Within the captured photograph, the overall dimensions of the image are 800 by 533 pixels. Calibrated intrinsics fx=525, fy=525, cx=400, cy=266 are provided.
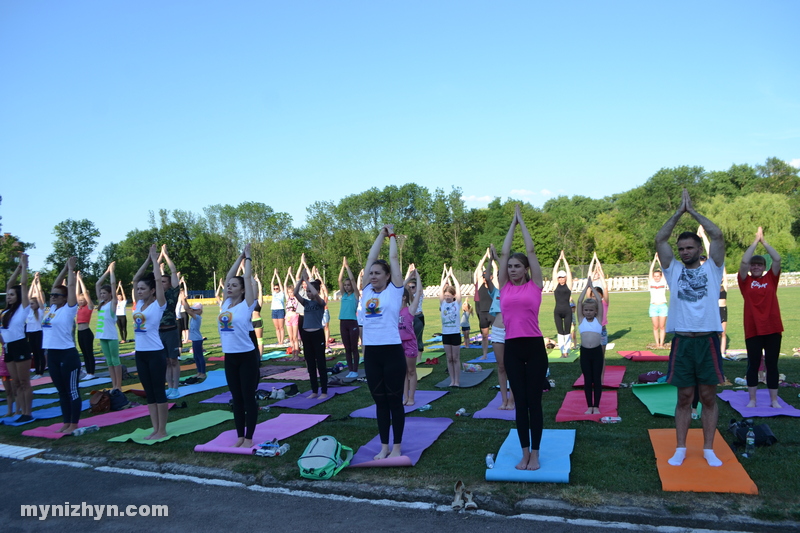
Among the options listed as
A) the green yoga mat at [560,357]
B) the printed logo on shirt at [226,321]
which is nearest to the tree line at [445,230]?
the green yoga mat at [560,357]

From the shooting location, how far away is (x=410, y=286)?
30.7ft

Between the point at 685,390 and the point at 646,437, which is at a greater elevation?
the point at 685,390

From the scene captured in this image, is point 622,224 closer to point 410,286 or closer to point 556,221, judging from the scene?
point 556,221

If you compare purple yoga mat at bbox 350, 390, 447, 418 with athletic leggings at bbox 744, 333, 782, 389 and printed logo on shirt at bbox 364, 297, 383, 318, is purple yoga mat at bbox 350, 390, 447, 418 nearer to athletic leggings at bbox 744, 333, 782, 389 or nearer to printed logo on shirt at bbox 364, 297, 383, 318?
printed logo on shirt at bbox 364, 297, 383, 318

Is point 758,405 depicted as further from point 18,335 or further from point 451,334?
point 18,335

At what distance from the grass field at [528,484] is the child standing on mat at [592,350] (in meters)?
0.46

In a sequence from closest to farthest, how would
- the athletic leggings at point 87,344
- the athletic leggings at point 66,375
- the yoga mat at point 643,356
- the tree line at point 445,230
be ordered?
1. the athletic leggings at point 66,375
2. the yoga mat at point 643,356
3. the athletic leggings at point 87,344
4. the tree line at point 445,230

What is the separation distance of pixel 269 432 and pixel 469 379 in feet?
14.8

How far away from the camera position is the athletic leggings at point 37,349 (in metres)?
11.5

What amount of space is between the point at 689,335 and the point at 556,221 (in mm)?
69860

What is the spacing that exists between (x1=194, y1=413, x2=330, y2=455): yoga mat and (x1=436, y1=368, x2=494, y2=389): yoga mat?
300cm

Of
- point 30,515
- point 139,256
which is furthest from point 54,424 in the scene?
point 139,256

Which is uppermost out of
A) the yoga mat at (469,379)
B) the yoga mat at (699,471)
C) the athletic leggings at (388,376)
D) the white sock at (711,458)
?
the athletic leggings at (388,376)

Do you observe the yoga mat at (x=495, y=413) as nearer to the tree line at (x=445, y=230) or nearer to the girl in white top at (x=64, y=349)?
the girl in white top at (x=64, y=349)
